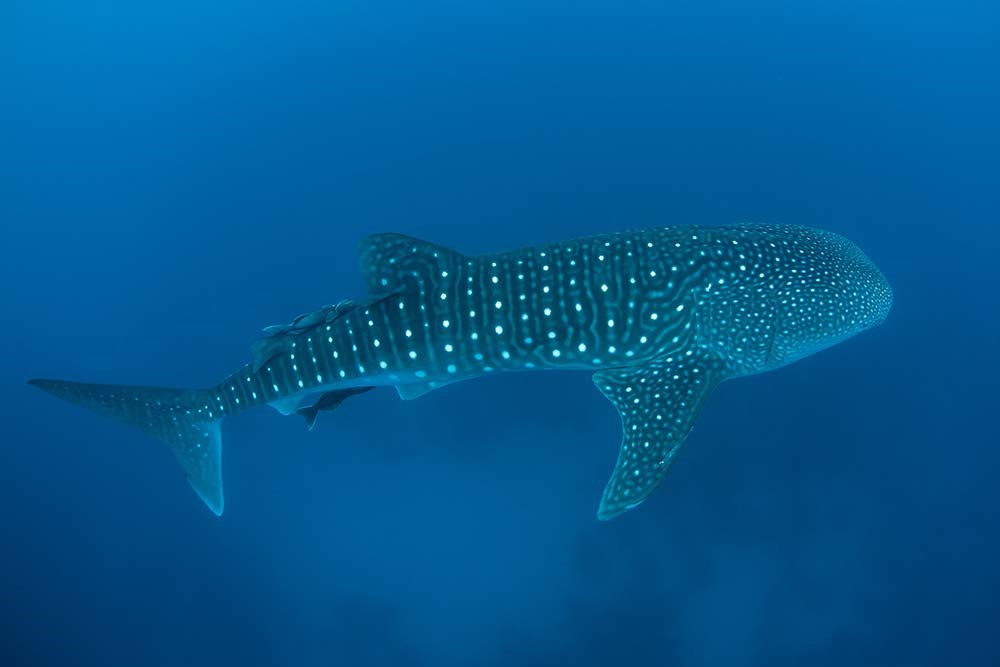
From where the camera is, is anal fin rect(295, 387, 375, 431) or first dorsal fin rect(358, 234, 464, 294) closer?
first dorsal fin rect(358, 234, 464, 294)

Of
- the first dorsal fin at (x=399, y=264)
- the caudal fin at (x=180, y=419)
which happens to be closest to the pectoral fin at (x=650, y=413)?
the first dorsal fin at (x=399, y=264)

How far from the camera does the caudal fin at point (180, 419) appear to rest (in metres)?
4.33

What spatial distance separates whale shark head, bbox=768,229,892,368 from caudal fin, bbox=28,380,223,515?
4121mm

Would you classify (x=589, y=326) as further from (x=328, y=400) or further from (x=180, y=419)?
(x=180, y=419)

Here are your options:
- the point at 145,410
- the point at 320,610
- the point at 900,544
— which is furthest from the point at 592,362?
the point at 320,610

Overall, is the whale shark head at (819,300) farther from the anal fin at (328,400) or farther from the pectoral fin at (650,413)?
the anal fin at (328,400)

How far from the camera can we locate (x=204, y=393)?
4.45 metres

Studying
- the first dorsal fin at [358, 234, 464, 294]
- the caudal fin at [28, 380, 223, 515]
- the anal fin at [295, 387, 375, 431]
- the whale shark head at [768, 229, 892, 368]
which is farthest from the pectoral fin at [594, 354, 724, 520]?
the caudal fin at [28, 380, 223, 515]

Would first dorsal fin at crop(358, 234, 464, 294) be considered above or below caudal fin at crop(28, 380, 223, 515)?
above

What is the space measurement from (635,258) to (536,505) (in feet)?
10.9

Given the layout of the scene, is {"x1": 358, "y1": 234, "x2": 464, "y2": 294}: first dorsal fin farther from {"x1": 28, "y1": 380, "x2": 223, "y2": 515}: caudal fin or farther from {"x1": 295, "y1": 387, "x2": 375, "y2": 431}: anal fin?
{"x1": 28, "y1": 380, "x2": 223, "y2": 515}: caudal fin

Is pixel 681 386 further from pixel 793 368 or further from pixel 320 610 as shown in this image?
pixel 320 610

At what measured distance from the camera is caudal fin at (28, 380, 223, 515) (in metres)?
4.33

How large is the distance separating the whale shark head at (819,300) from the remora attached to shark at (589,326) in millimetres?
10
